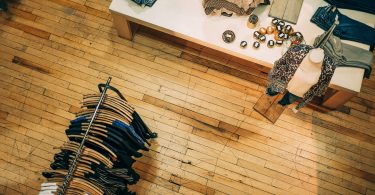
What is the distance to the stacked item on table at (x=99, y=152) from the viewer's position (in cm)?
257

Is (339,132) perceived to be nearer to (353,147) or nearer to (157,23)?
(353,147)

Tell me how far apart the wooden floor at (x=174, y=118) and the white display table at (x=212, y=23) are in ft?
1.67

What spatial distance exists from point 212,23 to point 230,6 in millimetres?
283

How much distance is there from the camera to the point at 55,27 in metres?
4.30

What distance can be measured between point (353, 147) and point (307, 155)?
1.90 feet

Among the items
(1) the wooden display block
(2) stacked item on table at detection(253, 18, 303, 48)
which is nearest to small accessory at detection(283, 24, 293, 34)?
(2) stacked item on table at detection(253, 18, 303, 48)

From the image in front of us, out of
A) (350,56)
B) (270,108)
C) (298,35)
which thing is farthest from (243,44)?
(350,56)

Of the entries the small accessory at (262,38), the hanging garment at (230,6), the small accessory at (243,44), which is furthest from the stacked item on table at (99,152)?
the small accessory at (262,38)

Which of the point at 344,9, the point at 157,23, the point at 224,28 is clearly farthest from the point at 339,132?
the point at 157,23

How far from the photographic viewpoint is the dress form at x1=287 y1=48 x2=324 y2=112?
270 cm

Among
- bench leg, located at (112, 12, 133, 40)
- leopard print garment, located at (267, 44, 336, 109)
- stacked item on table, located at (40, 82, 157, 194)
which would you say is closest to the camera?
stacked item on table, located at (40, 82, 157, 194)

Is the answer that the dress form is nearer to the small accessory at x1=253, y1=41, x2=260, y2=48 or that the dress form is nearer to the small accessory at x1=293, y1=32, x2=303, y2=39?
the small accessory at x1=253, y1=41, x2=260, y2=48

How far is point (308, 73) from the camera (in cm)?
284

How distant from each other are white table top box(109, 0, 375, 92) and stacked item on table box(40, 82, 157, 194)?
1.31 metres
